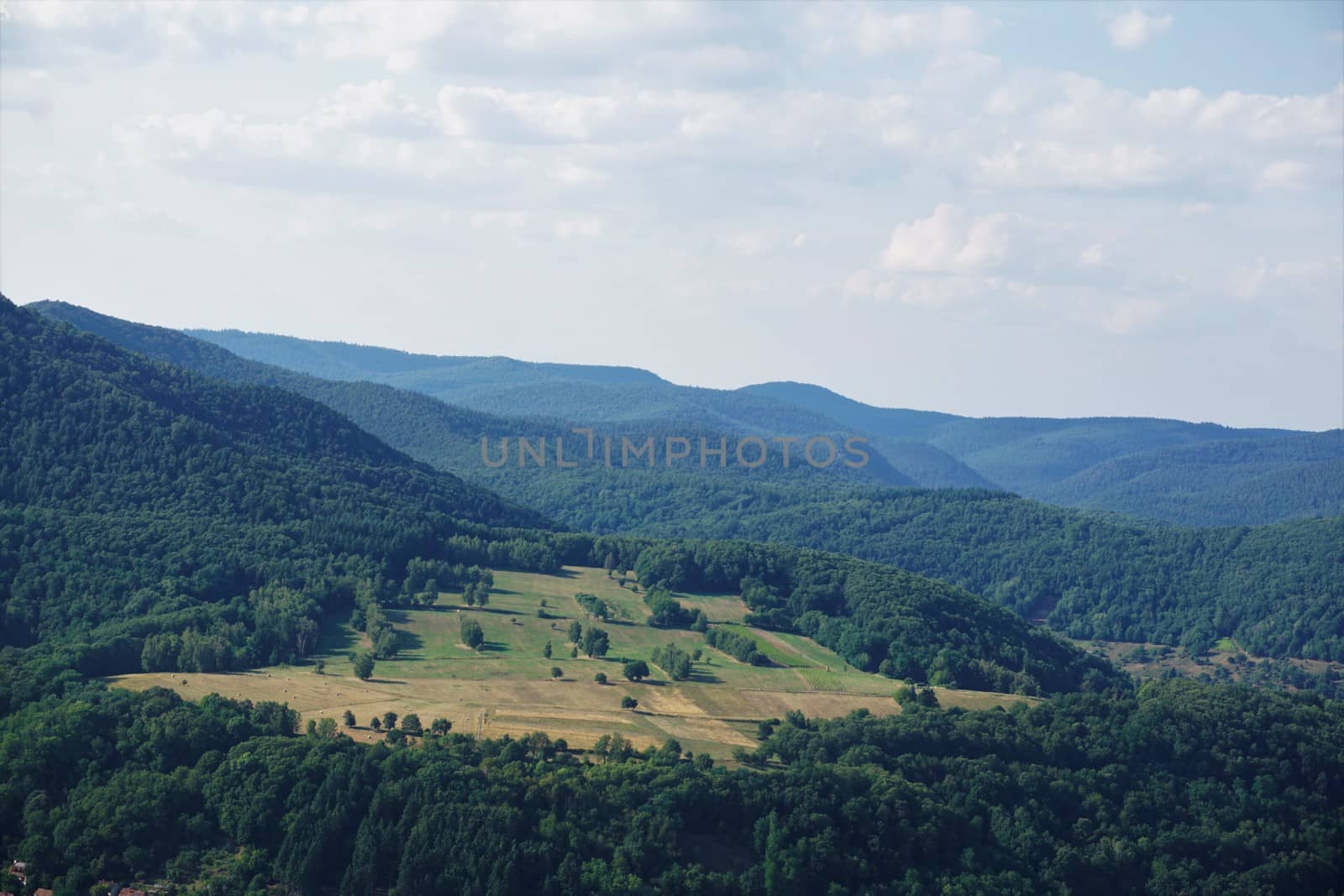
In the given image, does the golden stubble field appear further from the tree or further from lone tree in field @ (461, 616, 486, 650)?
the tree

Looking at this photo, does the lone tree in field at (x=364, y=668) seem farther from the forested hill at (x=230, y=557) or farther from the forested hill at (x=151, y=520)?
the forested hill at (x=151, y=520)

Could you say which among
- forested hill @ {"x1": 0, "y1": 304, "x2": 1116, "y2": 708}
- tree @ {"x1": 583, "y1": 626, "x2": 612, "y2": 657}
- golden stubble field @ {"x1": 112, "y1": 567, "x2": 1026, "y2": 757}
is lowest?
golden stubble field @ {"x1": 112, "y1": 567, "x2": 1026, "y2": 757}

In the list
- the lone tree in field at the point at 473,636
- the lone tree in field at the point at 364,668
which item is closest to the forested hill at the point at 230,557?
the lone tree in field at the point at 364,668

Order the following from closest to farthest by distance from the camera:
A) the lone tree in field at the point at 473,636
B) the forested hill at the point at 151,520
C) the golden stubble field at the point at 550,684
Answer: the golden stubble field at the point at 550,684 < the forested hill at the point at 151,520 < the lone tree in field at the point at 473,636

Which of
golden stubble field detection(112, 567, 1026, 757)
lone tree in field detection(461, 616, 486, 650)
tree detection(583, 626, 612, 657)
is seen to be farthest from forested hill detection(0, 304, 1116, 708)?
tree detection(583, 626, 612, 657)

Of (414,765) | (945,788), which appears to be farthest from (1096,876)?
(414,765)

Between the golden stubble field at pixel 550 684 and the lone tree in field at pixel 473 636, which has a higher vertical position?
the lone tree in field at pixel 473 636

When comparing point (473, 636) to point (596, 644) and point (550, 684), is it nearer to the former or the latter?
point (596, 644)
